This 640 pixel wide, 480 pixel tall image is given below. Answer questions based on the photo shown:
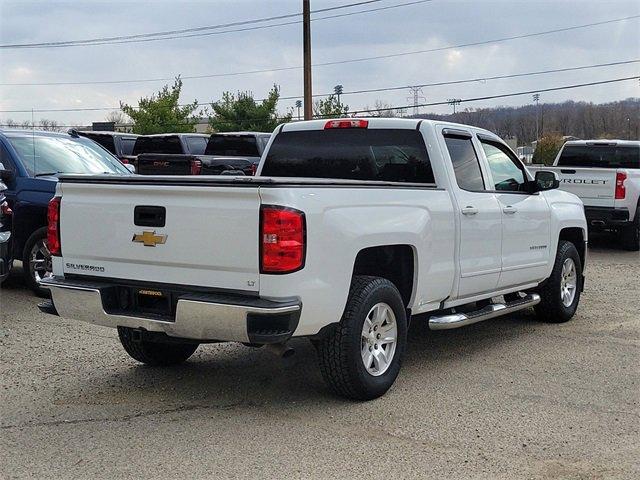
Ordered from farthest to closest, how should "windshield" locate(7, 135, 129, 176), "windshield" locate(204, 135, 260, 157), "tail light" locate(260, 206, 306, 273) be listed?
"windshield" locate(204, 135, 260, 157) → "windshield" locate(7, 135, 129, 176) → "tail light" locate(260, 206, 306, 273)

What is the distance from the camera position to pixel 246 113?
44.1m

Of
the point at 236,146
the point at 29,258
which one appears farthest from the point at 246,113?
→ the point at 29,258

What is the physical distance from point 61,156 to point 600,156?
34.3 ft

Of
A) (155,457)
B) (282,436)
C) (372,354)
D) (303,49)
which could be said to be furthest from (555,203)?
(303,49)

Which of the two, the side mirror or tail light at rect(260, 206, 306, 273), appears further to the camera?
the side mirror

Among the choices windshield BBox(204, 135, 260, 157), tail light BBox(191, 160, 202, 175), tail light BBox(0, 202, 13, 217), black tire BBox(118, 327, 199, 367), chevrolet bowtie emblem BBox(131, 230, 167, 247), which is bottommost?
black tire BBox(118, 327, 199, 367)

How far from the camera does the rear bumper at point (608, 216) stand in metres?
13.9

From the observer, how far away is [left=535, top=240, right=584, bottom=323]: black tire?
7863 mm

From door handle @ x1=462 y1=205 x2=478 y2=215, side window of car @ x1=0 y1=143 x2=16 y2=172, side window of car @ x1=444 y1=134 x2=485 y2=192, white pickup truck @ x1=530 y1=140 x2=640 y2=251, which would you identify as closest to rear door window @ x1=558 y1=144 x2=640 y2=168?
white pickup truck @ x1=530 y1=140 x2=640 y2=251

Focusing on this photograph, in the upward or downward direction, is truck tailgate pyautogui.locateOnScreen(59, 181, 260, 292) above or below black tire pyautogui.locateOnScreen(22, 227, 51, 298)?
above

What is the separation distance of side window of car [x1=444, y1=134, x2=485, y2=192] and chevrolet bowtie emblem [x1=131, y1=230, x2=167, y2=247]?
8.58ft

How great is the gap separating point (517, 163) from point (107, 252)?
416 cm

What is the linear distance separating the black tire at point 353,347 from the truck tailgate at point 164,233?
75 centimetres

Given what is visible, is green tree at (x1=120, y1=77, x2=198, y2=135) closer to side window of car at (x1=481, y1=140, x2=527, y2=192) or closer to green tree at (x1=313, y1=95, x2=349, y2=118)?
green tree at (x1=313, y1=95, x2=349, y2=118)
